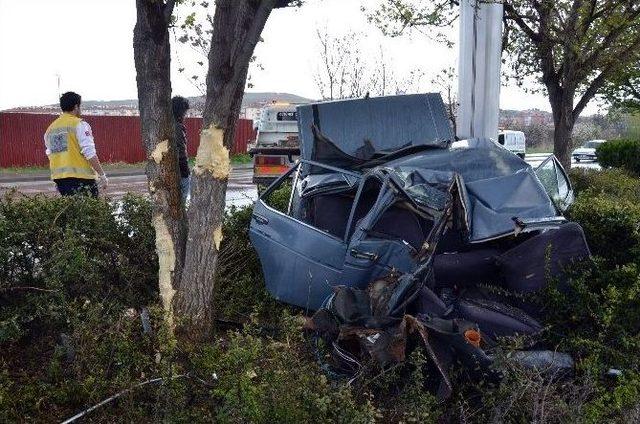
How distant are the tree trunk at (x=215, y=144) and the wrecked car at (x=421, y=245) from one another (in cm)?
84

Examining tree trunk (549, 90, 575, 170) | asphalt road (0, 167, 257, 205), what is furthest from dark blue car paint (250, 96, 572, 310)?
asphalt road (0, 167, 257, 205)

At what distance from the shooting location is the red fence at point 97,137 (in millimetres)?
26359

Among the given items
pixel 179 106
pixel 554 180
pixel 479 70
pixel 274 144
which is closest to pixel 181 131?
pixel 179 106

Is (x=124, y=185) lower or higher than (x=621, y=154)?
lower

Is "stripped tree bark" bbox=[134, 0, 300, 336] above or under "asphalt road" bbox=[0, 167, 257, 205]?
above

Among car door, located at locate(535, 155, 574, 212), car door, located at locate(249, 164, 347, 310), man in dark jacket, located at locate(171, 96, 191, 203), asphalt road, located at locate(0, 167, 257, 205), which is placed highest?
man in dark jacket, located at locate(171, 96, 191, 203)

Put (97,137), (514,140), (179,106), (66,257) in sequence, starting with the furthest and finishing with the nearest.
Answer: (514,140) < (97,137) < (179,106) < (66,257)

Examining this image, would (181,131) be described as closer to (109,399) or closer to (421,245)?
(421,245)

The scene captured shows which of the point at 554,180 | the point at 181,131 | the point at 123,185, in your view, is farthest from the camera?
the point at 123,185

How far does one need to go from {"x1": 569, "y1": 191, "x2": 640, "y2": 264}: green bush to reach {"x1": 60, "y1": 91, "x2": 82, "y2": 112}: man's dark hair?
4739 millimetres

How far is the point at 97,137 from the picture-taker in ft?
96.6

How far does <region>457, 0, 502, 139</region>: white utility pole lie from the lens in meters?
9.84

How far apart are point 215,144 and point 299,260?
48.4 inches

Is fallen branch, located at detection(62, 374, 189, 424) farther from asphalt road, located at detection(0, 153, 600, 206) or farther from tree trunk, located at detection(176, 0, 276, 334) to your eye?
asphalt road, located at detection(0, 153, 600, 206)
